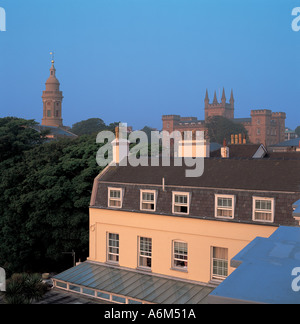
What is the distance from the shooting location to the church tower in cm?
16612

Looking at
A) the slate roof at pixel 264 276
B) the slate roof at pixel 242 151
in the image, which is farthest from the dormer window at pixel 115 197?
the slate roof at pixel 242 151

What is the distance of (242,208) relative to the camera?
2369 cm

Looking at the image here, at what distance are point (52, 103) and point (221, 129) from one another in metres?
68.6

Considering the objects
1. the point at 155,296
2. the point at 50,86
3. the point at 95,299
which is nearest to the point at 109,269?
the point at 95,299

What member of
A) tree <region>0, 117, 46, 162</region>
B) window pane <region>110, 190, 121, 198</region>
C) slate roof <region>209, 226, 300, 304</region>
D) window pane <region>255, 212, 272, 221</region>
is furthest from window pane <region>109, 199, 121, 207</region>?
tree <region>0, 117, 46, 162</region>

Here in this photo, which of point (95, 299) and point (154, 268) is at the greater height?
point (154, 268)

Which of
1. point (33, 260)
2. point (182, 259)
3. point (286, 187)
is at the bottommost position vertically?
point (33, 260)

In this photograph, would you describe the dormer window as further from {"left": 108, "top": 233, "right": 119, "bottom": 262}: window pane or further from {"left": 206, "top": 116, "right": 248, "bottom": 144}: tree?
{"left": 206, "top": 116, "right": 248, "bottom": 144}: tree

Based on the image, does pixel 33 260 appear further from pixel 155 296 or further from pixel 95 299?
pixel 155 296

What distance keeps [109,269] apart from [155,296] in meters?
4.92

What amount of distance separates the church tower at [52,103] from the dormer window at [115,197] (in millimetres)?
142515

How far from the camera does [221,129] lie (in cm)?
16575
